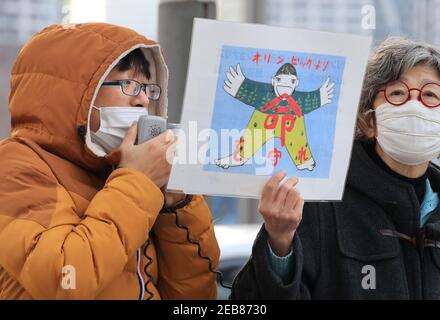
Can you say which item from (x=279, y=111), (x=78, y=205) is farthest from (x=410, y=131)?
(x=78, y=205)

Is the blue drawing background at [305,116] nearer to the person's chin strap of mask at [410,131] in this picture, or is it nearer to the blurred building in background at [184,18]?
the person's chin strap of mask at [410,131]

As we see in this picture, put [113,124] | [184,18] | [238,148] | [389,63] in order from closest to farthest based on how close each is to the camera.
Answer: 1. [238,148]
2. [113,124]
3. [389,63]
4. [184,18]

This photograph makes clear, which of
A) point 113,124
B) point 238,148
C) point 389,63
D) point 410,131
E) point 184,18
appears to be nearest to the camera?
point 238,148

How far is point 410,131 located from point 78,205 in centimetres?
94

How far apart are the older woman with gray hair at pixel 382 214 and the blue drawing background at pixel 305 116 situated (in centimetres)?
20

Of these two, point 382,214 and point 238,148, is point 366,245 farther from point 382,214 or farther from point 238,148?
point 238,148

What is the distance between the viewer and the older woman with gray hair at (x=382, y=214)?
2.20 meters

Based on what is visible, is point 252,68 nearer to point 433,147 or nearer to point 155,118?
point 155,118

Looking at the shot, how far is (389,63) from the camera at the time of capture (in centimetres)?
236

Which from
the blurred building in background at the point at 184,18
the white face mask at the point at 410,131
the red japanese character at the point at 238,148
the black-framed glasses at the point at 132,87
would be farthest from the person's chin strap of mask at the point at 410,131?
the black-framed glasses at the point at 132,87

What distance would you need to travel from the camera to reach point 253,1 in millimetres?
8695

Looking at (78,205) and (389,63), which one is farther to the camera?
(389,63)

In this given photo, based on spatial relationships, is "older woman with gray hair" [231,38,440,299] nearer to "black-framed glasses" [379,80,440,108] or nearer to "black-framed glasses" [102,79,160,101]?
"black-framed glasses" [379,80,440,108]
